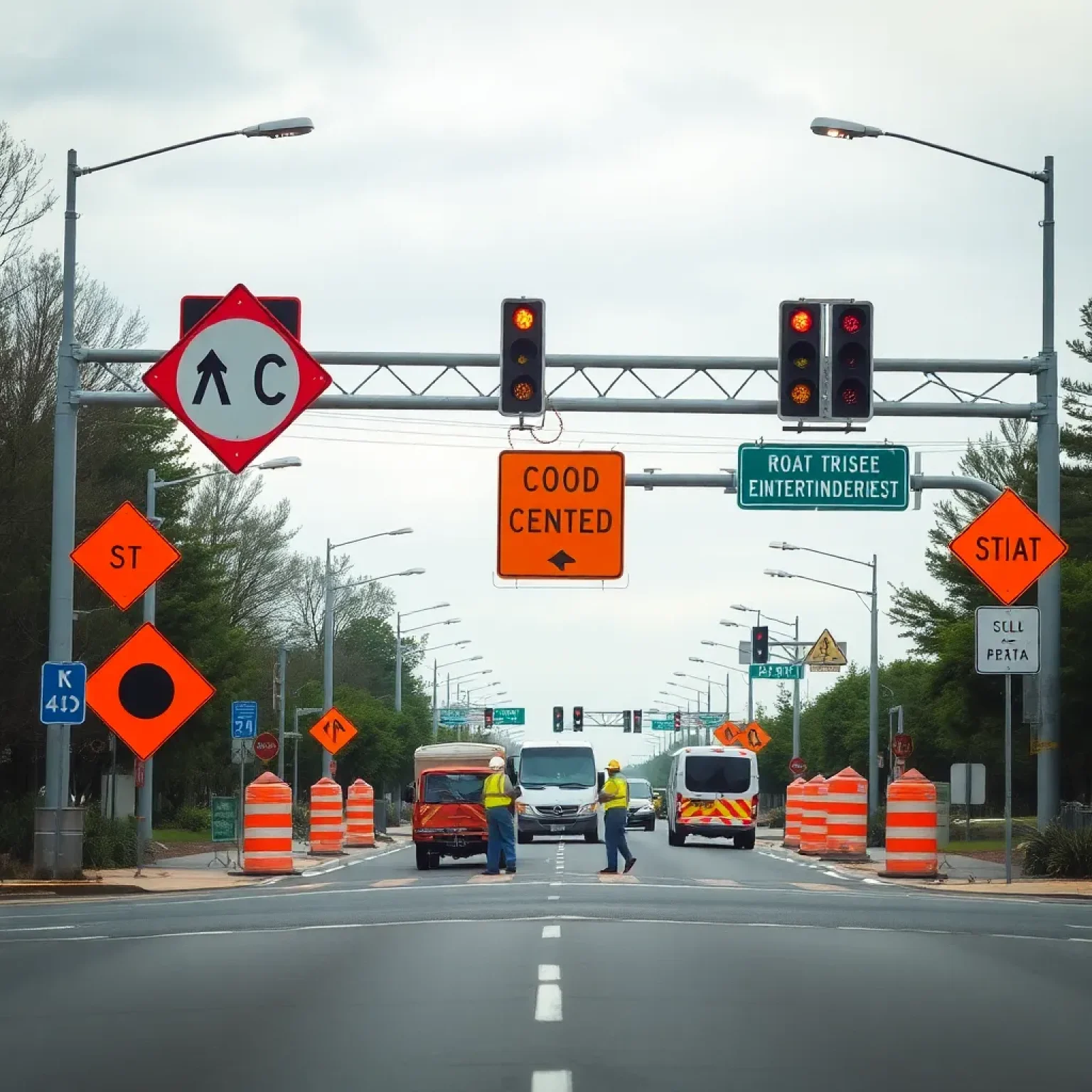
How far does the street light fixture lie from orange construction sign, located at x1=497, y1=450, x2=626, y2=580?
237 inches

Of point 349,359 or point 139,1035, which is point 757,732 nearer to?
point 349,359

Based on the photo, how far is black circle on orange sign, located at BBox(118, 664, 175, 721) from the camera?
90.5ft

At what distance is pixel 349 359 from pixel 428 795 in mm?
11156

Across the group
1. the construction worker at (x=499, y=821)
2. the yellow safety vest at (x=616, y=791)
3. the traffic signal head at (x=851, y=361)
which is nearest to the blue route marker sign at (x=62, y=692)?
the construction worker at (x=499, y=821)

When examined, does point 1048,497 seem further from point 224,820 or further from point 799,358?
point 224,820

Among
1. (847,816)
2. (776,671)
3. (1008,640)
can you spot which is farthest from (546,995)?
(776,671)

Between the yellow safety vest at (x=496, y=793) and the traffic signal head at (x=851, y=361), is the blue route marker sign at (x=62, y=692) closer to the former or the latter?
the yellow safety vest at (x=496, y=793)

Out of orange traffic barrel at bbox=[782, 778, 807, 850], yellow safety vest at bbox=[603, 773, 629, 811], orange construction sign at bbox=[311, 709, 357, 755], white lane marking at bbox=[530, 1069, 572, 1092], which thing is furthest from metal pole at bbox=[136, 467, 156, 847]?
white lane marking at bbox=[530, 1069, 572, 1092]

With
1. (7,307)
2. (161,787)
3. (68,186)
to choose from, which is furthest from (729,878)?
(161,787)

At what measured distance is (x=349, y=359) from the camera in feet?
91.5

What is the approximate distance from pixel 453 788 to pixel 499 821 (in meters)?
3.85

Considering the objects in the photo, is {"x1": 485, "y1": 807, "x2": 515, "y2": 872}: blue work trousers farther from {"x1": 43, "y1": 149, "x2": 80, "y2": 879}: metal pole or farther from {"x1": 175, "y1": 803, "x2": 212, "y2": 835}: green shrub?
{"x1": 175, "y1": 803, "x2": 212, "y2": 835}: green shrub

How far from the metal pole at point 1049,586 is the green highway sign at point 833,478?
203 centimetres

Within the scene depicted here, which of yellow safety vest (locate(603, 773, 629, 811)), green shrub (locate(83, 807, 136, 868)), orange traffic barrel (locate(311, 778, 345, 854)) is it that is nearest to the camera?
yellow safety vest (locate(603, 773, 629, 811))
